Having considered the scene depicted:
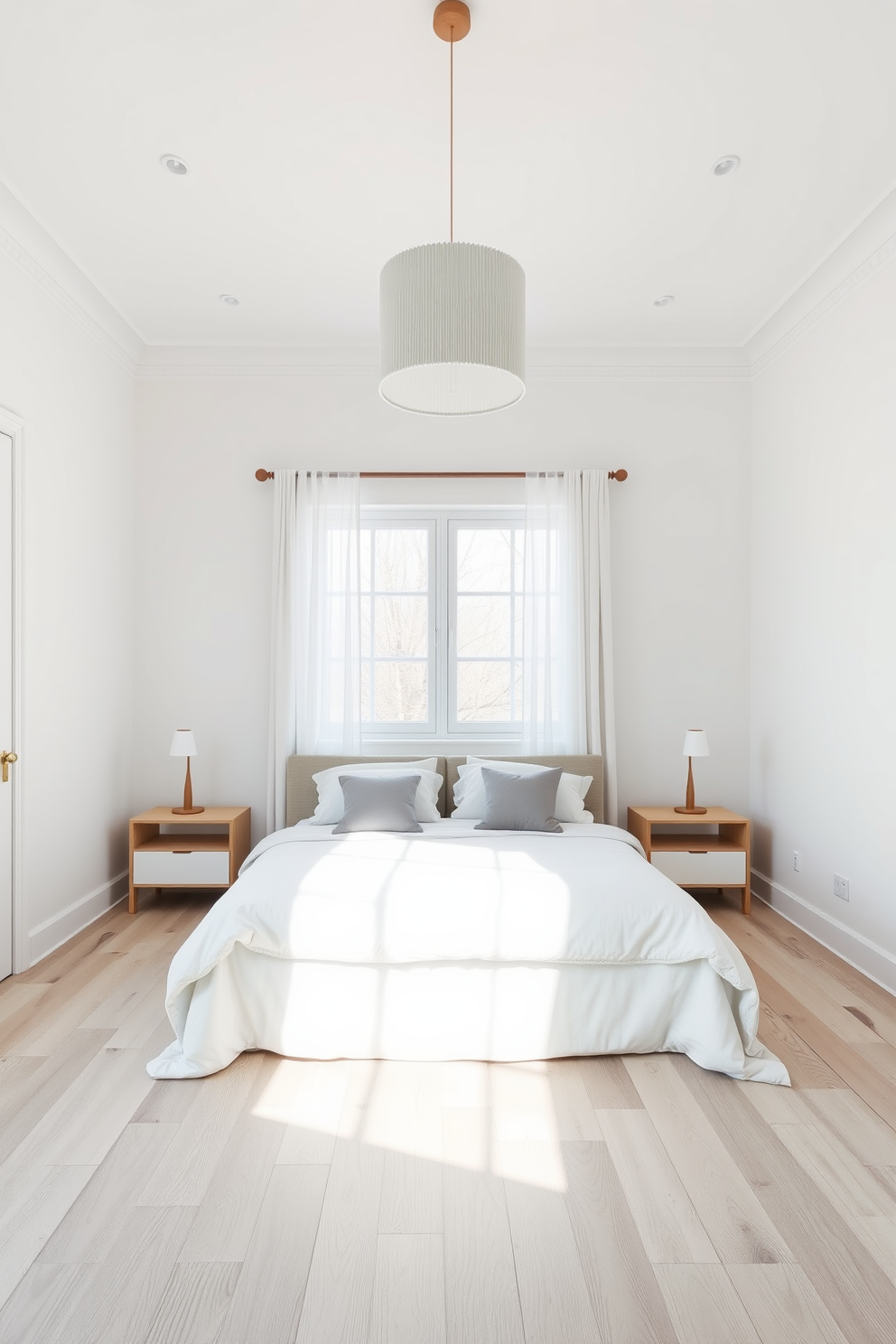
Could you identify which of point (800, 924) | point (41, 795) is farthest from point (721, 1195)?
point (41, 795)

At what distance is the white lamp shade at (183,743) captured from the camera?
13.7 ft

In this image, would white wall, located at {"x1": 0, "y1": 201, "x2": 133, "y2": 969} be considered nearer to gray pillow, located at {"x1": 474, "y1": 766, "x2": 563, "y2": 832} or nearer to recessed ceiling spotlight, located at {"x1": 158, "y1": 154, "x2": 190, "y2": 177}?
recessed ceiling spotlight, located at {"x1": 158, "y1": 154, "x2": 190, "y2": 177}

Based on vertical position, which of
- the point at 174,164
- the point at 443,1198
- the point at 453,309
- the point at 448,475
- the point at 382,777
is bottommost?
the point at 443,1198

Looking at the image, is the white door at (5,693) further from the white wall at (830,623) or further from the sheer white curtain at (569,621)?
the white wall at (830,623)

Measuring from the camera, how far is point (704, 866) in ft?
13.7

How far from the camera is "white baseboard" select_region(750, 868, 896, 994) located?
3244 millimetres

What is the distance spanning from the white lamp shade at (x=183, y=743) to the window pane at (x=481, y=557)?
1.69 m

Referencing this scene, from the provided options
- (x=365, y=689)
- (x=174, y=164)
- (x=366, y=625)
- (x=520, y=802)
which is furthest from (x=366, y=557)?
(x=174, y=164)

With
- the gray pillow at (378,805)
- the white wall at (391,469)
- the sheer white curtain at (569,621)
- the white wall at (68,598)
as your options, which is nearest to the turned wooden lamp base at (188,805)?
the white wall at (391,469)

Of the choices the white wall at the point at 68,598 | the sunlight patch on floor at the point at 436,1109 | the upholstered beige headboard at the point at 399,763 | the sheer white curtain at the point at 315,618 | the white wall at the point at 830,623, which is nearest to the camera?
the sunlight patch on floor at the point at 436,1109

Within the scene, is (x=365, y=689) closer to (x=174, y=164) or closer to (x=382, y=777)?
(x=382, y=777)

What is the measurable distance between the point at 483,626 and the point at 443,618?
23cm

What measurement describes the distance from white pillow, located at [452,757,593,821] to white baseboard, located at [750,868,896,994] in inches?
42.5

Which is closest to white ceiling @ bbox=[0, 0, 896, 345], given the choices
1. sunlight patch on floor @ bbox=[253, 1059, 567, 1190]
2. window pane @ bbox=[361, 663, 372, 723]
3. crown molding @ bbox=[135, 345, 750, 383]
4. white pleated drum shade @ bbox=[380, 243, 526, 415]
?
crown molding @ bbox=[135, 345, 750, 383]
